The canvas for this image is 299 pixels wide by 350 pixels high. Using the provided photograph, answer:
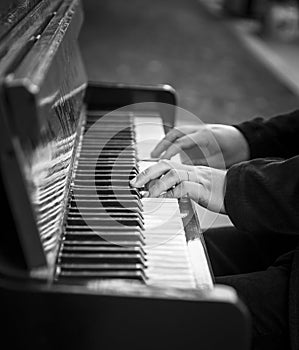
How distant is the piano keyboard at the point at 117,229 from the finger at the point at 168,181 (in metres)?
0.02

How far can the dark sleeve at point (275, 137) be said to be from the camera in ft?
4.89

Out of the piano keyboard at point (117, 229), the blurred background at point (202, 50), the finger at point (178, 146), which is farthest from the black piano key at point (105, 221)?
the blurred background at point (202, 50)

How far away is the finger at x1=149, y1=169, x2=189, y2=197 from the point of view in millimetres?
1128

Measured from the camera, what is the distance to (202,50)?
5.08m

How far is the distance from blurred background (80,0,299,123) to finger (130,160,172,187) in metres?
2.28

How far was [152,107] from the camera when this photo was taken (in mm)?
1710

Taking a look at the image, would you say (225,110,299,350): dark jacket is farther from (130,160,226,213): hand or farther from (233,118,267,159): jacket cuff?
(233,118,267,159): jacket cuff

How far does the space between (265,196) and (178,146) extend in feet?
1.27

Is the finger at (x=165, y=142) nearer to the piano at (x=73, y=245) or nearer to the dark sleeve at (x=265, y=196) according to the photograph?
the piano at (x=73, y=245)

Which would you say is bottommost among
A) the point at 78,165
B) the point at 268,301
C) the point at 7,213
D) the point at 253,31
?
the point at 253,31

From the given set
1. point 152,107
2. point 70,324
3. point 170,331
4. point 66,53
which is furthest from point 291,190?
point 152,107

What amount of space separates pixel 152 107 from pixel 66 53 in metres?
0.49

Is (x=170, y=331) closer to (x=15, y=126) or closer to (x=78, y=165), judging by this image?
(x=15, y=126)

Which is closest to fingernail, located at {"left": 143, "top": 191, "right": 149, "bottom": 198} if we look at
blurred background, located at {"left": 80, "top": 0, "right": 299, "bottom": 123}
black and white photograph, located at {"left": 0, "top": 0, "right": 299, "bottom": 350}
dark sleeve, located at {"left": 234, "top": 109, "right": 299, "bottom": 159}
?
black and white photograph, located at {"left": 0, "top": 0, "right": 299, "bottom": 350}
